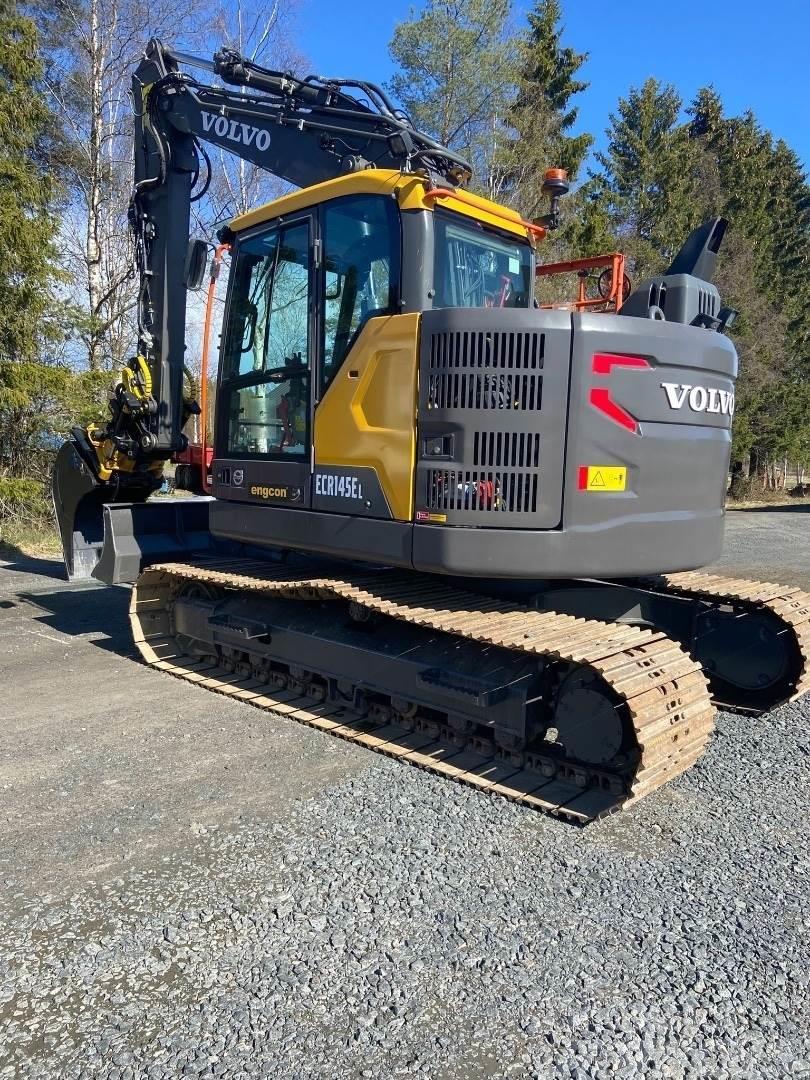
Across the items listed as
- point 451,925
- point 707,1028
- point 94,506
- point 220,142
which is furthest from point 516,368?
point 94,506

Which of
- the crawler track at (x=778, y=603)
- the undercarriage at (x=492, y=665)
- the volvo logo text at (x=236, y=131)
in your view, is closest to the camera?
the undercarriage at (x=492, y=665)

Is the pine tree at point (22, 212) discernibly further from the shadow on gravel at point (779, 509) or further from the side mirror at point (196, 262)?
the shadow on gravel at point (779, 509)

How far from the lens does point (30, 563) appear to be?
36.4 feet

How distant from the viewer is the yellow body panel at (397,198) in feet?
14.4

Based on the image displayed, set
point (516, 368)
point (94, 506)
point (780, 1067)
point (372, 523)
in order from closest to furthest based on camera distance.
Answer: point (780, 1067) < point (516, 368) < point (372, 523) < point (94, 506)

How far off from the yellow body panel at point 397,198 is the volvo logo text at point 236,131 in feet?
2.70

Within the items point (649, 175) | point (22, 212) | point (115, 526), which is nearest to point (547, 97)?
point (649, 175)

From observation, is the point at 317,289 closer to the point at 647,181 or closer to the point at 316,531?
the point at 316,531

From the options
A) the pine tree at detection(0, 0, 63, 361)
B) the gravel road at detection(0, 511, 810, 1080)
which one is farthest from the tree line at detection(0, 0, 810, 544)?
the gravel road at detection(0, 511, 810, 1080)

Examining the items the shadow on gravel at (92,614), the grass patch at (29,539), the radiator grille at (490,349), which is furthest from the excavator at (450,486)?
the grass patch at (29,539)

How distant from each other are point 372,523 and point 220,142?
345 cm

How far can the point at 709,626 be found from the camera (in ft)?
17.0

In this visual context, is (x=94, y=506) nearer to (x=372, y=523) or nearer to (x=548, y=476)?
(x=372, y=523)

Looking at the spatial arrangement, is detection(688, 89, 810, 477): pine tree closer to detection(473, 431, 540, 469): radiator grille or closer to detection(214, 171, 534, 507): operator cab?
detection(214, 171, 534, 507): operator cab
